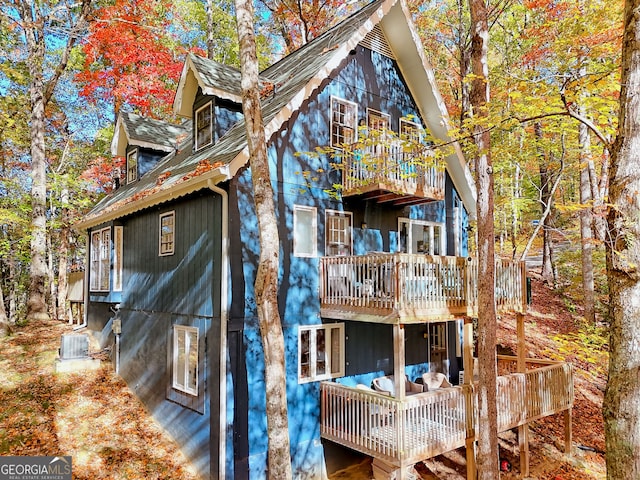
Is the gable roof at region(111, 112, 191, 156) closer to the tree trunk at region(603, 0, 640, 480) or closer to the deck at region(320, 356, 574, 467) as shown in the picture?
the deck at region(320, 356, 574, 467)

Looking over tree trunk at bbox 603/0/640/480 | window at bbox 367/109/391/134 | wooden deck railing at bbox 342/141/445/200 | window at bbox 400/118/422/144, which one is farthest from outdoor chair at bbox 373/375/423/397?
window at bbox 400/118/422/144

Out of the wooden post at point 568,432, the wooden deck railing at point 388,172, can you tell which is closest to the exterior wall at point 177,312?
the wooden deck railing at point 388,172

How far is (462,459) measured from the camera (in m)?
10.9

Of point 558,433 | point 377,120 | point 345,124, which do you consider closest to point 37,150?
point 345,124

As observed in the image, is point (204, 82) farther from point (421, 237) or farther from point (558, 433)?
point (558, 433)

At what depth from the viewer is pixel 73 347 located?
12.8 meters

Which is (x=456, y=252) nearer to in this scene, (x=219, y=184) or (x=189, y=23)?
(x=219, y=184)

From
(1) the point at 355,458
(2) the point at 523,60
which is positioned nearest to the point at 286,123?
(1) the point at 355,458

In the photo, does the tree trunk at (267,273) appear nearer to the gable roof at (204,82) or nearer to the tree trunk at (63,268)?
the gable roof at (204,82)

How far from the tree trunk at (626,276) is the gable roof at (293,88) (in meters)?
5.63

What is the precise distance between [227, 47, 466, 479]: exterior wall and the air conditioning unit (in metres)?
7.33

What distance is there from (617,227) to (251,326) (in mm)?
6478

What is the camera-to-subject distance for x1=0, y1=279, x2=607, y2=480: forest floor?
28.7 ft

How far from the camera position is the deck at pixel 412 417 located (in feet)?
26.3
